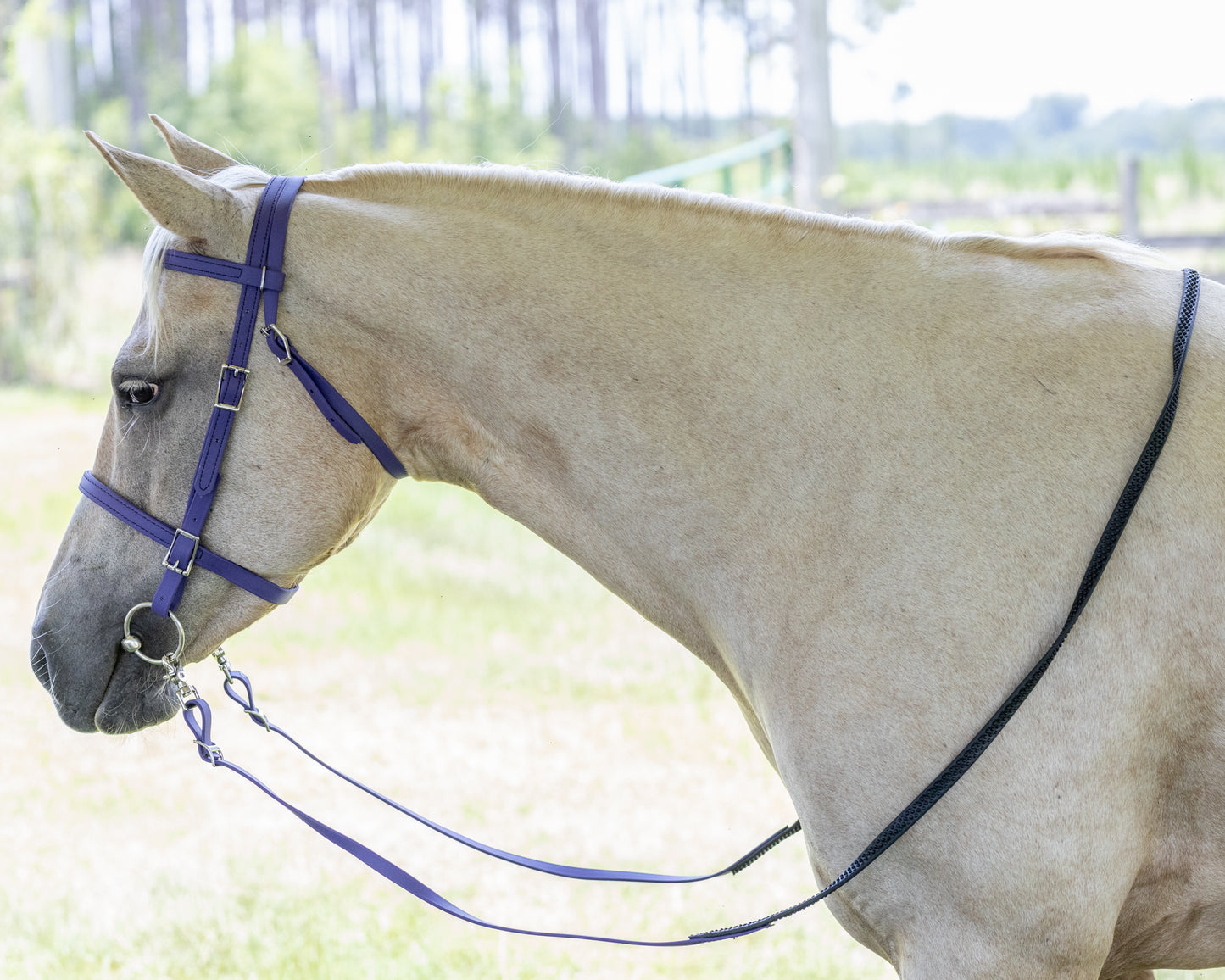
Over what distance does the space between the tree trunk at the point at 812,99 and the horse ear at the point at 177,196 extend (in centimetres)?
958

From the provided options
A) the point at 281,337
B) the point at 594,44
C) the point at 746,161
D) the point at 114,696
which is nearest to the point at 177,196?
the point at 281,337

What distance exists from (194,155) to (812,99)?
32.1 feet

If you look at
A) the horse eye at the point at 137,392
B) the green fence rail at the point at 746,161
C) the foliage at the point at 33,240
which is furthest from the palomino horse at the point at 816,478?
the foliage at the point at 33,240

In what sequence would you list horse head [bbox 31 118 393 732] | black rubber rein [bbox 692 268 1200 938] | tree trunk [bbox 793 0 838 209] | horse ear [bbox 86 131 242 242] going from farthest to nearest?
tree trunk [bbox 793 0 838 209] < horse head [bbox 31 118 393 732] < horse ear [bbox 86 131 242 242] < black rubber rein [bbox 692 268 1200 938]

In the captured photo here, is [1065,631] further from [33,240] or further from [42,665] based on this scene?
[33,240]

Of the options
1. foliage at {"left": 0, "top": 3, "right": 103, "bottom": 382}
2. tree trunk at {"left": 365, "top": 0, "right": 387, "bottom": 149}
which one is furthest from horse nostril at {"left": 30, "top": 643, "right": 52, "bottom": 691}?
tree trunk at {"left": 365, "top": 0, "right": 387, "bottom": 149}

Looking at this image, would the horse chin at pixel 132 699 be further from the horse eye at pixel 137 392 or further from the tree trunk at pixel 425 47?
the tree trunk at pixel 425 47

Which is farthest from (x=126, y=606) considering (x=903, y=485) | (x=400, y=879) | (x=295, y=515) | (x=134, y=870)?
(x=134, y=870)

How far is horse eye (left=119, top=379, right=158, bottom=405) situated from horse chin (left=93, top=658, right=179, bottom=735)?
19.4 inches

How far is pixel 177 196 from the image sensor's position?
5.78 feet

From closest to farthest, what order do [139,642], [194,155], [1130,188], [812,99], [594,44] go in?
[139,642] → [194,155] → [812,99] → [1130,188] → [594,44]

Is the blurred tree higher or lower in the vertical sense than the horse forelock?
higher

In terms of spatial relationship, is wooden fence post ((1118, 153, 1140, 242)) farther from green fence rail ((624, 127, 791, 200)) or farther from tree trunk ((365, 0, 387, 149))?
tree trunk ((365, 0, 387, 149))

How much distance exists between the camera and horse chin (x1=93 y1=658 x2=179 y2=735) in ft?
6.46
